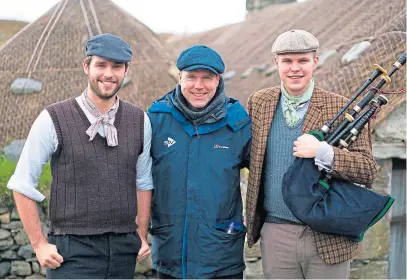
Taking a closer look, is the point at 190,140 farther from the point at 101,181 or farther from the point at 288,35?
the point at 288,35

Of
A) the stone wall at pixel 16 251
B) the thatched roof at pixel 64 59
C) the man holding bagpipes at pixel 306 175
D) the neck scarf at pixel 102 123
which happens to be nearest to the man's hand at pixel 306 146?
the man holding bagpipes at pixel 306 175

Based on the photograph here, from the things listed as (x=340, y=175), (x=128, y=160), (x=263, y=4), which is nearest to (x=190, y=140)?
(x=128, y=160)

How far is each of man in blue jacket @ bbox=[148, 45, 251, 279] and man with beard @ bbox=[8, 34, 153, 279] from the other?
24 centimetres

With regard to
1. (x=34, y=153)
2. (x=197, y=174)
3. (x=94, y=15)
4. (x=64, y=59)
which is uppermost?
(x=94, y=15)

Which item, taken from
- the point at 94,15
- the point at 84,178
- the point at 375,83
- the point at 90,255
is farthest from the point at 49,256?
the point at 94,15

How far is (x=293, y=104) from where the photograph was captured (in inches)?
128

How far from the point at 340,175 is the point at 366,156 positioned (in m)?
0.20

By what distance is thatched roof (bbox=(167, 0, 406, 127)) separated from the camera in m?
5.67

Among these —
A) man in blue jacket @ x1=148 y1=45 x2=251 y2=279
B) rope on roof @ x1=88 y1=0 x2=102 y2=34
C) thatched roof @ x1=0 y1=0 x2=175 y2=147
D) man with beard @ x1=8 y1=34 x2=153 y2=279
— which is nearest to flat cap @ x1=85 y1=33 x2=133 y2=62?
man with beard @ x1=8 y1=34 x2=153 y2=279

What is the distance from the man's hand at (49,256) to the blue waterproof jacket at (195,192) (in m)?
0.63

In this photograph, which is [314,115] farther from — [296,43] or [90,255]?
[90,255]

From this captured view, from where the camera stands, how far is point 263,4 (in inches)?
709

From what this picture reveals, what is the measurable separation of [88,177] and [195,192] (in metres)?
0.63

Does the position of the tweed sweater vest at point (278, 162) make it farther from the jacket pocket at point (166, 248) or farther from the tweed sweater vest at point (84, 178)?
the tweed sweater vest at point (84, 178)
